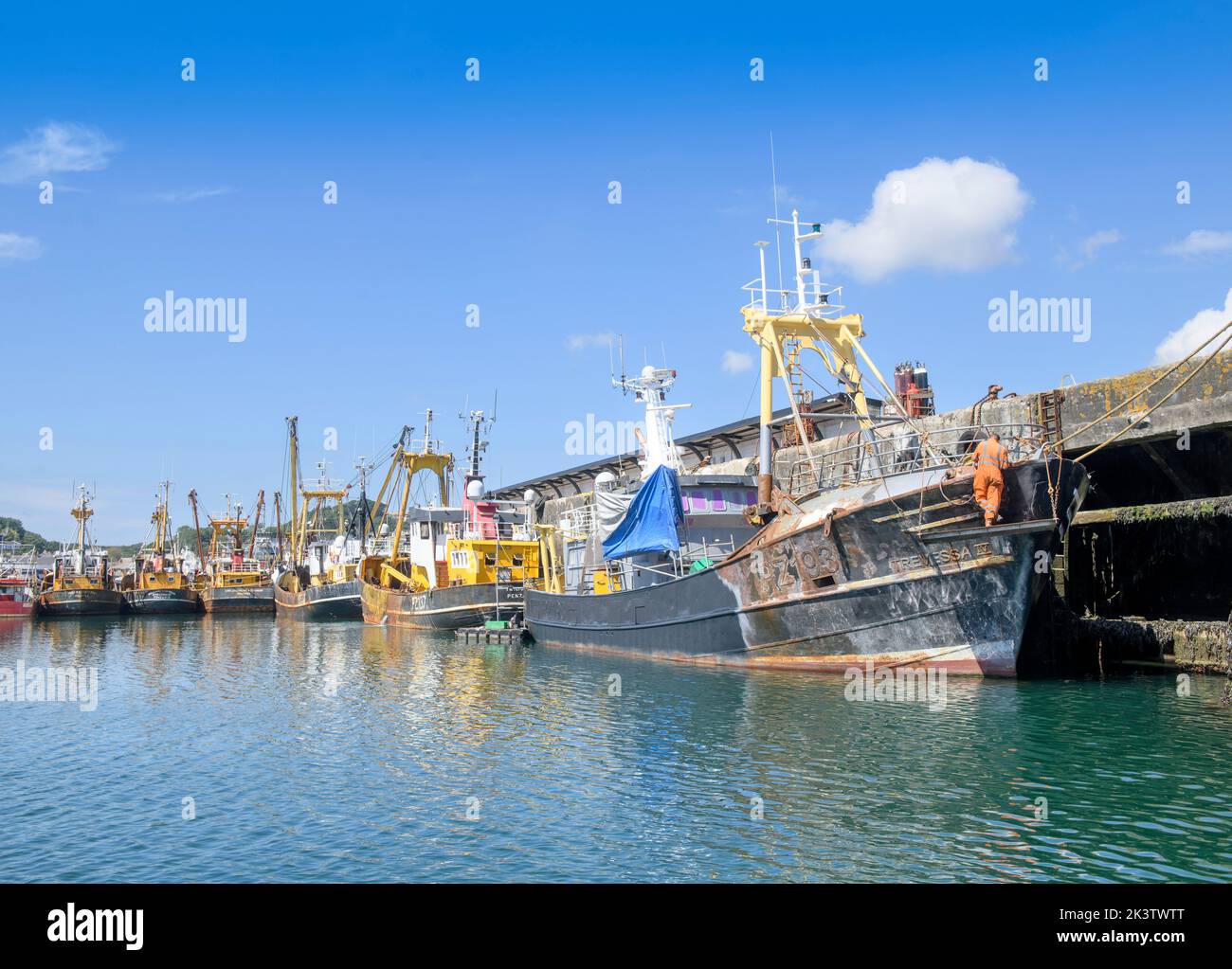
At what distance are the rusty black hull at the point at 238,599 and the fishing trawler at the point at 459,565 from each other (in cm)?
2166

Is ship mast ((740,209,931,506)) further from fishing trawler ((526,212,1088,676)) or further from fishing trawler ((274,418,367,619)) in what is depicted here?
fishing trawler ((274,418,367,619))

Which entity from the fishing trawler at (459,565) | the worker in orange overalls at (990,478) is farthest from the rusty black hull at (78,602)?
the worker in orange overalls at (990,478)

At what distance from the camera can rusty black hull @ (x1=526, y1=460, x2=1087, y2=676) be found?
18500 millimetres

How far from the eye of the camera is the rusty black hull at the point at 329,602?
5515cm

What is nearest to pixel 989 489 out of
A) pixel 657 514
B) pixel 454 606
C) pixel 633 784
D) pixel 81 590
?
pixel 633 784

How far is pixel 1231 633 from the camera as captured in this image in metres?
19.0

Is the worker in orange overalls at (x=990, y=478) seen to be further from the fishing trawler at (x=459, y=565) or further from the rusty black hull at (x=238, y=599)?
the rusty black hull at (x=238, y=599)

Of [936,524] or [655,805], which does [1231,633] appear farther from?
[655,805]

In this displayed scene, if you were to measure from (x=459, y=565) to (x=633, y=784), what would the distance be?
2975 cm

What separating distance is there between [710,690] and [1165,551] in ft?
35.6

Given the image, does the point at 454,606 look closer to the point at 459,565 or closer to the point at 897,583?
the point at 459,565

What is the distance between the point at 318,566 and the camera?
71.6m

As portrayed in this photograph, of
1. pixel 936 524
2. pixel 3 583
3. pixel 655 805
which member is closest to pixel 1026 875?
pixel 655 805

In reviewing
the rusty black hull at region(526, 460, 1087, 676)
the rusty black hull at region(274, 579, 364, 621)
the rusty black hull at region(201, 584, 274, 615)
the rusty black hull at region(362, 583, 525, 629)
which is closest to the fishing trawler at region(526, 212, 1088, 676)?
the rusty black hull at region(526, 460, 1087, 676)
